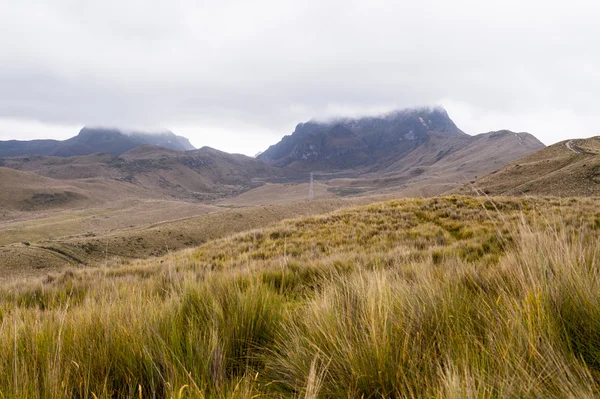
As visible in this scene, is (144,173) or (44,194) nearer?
(44,194)

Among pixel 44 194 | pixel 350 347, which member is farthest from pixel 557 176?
pixel 44 194

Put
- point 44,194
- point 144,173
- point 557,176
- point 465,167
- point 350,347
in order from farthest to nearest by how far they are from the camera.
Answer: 1. point 144,173
2. point 465,167
3. point 44,194
4. point 557,176
5. point 350,347

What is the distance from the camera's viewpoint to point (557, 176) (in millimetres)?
37500

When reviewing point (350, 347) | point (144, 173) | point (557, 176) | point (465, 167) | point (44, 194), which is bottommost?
point (350, 347)

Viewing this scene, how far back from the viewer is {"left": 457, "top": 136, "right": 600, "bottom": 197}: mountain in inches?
1292

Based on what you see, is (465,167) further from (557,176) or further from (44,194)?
(44,194)

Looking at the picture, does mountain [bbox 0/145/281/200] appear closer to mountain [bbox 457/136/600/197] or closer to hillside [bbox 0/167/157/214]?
hillside [bbox 0/167/157/214]

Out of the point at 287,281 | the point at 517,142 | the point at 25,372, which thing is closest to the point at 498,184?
the point at 287,281

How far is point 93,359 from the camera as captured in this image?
5.69 ft

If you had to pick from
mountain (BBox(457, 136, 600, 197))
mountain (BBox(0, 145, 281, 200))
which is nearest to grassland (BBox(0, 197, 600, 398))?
mountain (BBox(457, 136, 600, 197))

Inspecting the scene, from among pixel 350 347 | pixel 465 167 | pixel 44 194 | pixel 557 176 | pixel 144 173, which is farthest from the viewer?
pixel 144 173

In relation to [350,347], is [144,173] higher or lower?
higher

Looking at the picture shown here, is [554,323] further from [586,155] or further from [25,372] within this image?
[586,155]

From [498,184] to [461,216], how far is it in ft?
138
